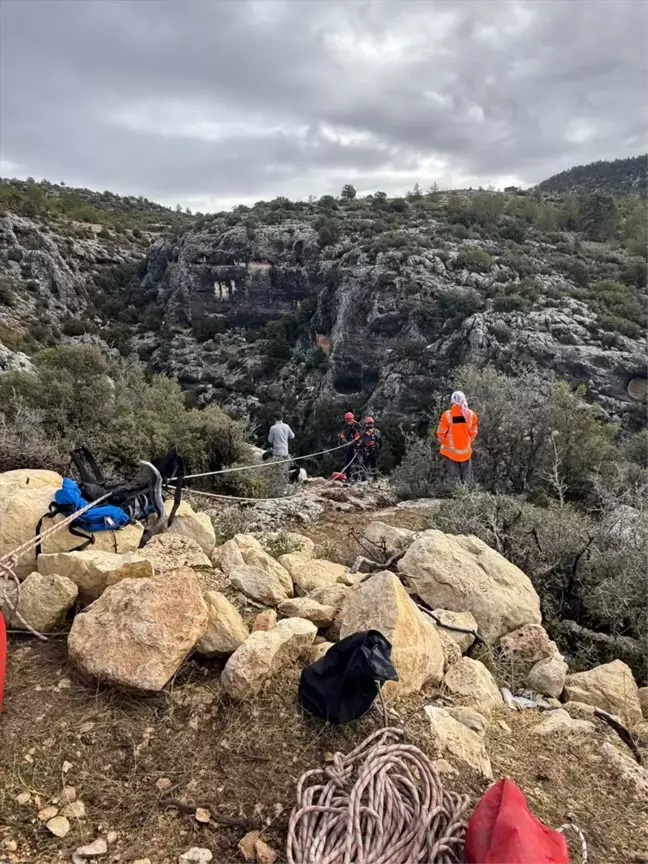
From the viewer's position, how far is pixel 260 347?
37.4 metres

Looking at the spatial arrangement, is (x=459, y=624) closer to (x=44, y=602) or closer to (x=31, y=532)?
(x=44, y=602)

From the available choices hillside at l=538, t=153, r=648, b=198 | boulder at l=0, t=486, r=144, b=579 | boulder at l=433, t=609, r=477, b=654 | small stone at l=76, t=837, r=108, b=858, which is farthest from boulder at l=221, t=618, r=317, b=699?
Answer: hillside at l=538, t=153, r=648, b=198

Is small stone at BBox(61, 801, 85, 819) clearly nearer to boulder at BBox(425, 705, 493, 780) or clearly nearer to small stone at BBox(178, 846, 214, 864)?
small stone at BBox(178, 846, 214, 864)

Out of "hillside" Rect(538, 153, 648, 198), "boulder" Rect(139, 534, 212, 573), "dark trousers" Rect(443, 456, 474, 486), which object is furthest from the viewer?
"hillside" Rect(538, 153, 648, 198)

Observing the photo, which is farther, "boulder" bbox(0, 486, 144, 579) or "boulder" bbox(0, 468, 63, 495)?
"boulder" bbox(0, 468, 63, 495)

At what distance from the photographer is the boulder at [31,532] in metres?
3.57

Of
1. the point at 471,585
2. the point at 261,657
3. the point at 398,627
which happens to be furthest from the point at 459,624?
the point at 261,657

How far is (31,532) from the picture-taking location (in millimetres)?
3650

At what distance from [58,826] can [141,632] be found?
2.47 feet

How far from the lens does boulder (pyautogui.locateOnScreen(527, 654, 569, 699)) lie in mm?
3246

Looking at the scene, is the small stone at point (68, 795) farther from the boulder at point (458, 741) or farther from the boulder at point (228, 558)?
the boulder at point (228, 558)

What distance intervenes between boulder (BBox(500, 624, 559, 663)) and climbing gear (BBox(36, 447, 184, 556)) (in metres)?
2.48

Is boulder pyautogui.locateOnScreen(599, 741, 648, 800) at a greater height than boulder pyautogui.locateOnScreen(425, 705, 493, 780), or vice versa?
boulder pyautogui.locateOnScreen(425, 705, 493, 780)

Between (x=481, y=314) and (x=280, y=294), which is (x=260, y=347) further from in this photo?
(x=481, y=314)
